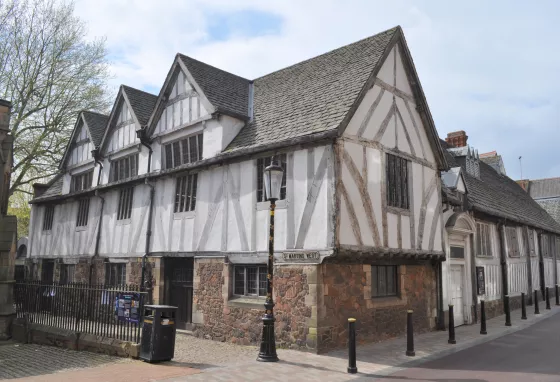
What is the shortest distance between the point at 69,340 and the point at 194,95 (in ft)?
25.0

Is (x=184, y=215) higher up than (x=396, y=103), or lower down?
lower down

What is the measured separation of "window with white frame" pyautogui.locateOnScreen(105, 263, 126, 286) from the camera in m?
15.5

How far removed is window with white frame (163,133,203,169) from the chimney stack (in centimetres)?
1442

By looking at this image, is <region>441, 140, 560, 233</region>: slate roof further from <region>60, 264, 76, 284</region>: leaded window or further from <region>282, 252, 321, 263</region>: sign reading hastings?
<region>60, 264, 76, 284</region>: leaded window

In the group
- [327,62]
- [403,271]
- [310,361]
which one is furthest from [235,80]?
[310,361]

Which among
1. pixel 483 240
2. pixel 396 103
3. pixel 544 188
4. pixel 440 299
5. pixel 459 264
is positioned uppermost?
pixel 544 188

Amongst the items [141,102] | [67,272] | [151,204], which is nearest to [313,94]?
[151,204]

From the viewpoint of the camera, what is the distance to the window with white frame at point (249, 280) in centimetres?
1105

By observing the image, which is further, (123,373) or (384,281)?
(384,281)

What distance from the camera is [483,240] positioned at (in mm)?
16719

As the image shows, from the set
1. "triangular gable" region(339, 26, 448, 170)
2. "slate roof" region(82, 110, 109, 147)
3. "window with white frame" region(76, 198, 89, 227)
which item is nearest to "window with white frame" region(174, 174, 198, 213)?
"triangular gable" region(339, 26, 448, 170)

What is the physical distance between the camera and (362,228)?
10.5m

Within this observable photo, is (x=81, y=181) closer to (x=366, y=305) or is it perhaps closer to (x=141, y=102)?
(x=141, y=102)

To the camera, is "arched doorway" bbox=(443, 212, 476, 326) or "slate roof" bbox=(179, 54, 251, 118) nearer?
"slate roof" bbox=(179, 54, 251, 118)
